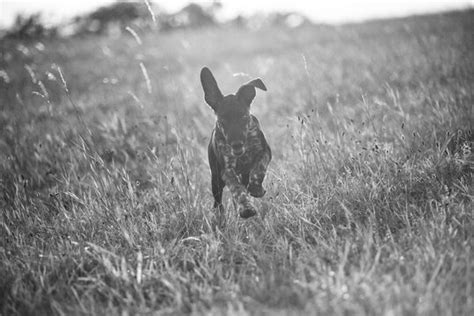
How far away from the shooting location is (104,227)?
3158 millimetres

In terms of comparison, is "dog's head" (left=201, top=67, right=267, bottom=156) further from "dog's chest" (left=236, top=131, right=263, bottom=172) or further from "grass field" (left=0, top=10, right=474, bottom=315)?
"grass field" (left=0, top=10, right=474, bottom=315)

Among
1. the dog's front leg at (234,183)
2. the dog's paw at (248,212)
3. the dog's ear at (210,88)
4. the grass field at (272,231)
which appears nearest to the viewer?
the grass field at (272,231)

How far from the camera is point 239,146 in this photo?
2.55 metres

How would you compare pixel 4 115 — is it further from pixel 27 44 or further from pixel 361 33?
pixel 361 33

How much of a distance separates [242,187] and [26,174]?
3342 millimetres

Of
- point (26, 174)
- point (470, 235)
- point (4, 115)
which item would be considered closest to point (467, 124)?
point (470, 235)

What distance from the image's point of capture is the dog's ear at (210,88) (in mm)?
2781

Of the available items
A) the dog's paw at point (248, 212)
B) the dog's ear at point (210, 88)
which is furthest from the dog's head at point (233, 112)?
the dog's paw at point (248, 212)

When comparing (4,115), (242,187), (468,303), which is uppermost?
(4,115)

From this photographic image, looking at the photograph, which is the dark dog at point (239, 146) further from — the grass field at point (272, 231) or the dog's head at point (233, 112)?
the grass field at point (272, 231)

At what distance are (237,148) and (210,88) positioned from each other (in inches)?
22.4

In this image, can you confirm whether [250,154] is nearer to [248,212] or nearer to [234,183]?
[234,183]

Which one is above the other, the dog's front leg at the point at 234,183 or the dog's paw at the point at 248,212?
the dog's front leg at the point at 234,183

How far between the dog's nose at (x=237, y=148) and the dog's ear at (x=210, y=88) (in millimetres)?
451
